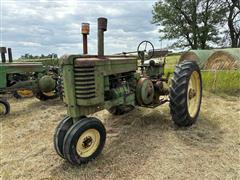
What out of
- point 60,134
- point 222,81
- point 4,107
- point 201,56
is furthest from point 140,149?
point 201,56

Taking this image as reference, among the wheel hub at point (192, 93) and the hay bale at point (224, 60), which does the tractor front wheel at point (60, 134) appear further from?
the hay bale at point (224, 60)

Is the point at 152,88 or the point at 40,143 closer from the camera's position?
the point at 40,143

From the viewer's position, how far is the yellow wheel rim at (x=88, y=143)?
123 inches

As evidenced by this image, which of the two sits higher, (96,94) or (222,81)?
(96,94)

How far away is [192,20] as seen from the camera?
21078mm

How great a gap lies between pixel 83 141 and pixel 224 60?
6162mm

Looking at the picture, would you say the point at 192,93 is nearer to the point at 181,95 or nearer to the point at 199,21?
the point at 181,95

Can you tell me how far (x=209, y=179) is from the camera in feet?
9.21

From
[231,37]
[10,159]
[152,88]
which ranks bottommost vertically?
[10,159]

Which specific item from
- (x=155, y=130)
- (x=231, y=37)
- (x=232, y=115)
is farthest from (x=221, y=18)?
(x=155, y=130)

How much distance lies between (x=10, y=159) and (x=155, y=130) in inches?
87.7

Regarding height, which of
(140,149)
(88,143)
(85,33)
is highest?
(85,33)

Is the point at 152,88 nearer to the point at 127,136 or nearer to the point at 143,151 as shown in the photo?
the point at 127,136

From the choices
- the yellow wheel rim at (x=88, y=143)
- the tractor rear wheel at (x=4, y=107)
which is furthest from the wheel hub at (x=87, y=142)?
the tractor rear wheel at (x=4, y=107)
